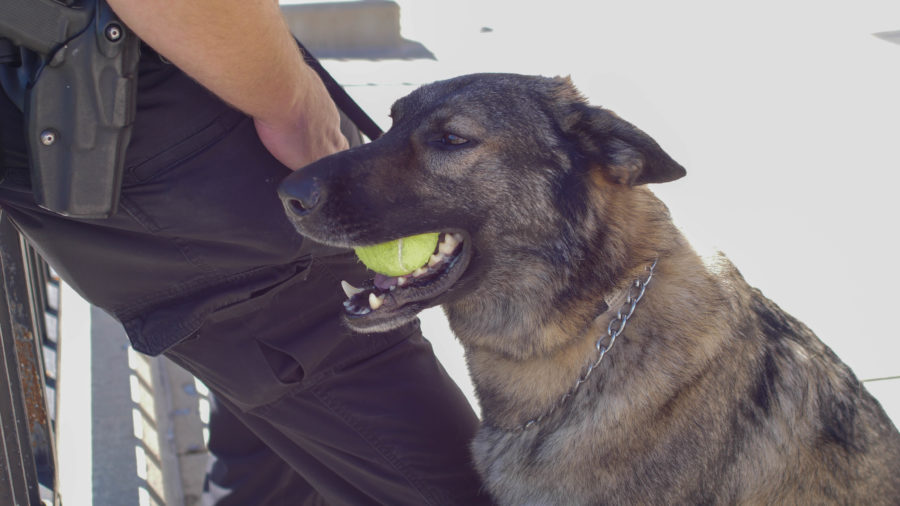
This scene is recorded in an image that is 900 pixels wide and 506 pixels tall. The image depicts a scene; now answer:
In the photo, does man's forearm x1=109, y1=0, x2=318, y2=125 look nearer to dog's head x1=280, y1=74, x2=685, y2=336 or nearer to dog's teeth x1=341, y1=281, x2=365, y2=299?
dog's head x1=280, y1=74, x2=685, y2=336

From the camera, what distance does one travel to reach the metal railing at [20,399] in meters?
2.15

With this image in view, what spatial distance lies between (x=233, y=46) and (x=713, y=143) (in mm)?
4462

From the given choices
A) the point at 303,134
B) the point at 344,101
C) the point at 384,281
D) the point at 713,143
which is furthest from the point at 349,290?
the point at 713,143

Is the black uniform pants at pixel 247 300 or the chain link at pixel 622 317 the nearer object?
the black uniform pants at pixel 247 300

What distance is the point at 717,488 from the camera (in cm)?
195

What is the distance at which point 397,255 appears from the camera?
1966 millimetres

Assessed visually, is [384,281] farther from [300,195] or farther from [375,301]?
[300,195]

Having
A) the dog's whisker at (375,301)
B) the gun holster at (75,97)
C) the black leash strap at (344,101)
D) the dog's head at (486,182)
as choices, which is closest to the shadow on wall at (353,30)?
the black leash strap at (344,101)

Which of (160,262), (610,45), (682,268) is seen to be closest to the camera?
(160,262)

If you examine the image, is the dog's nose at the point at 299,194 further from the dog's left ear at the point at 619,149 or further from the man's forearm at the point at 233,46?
the dog's left ear at the point at 619,149

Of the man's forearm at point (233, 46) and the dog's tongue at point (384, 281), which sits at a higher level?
the man's forearm at point (233, 46)

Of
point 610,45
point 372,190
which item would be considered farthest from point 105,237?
point 610,45

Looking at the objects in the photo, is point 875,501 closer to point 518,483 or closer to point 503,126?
point 518,483

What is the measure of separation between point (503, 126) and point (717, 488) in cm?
100
